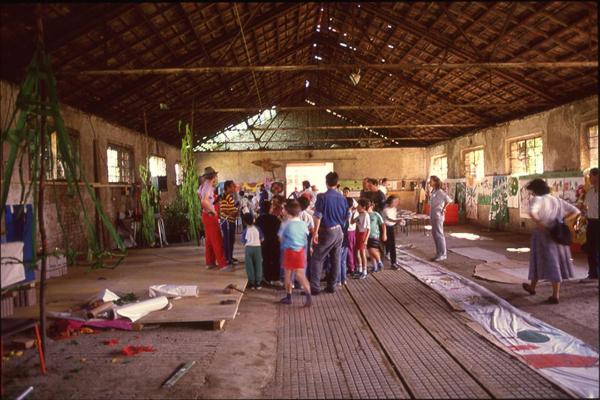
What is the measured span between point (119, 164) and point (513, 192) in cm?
1181

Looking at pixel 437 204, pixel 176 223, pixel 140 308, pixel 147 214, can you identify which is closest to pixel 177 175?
pixel 176 223

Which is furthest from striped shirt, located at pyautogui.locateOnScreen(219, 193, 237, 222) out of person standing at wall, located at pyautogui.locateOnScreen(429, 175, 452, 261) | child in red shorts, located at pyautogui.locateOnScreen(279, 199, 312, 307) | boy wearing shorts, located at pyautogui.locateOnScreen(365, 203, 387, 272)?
person standing at wall, located at pyautogui.locateOnScreen(429, 175, 452, 261)

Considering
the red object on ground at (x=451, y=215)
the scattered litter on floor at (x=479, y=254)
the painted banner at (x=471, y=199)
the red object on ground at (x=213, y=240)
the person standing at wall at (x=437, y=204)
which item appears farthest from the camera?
the red object on ground at (x=451, y=215)

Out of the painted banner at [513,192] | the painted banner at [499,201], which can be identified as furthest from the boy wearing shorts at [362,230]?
the painted banner at [499,201]

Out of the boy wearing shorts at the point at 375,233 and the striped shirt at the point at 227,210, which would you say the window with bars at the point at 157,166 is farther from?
the boy wearing shorts at the point at 375,233

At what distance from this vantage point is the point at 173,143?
61.4 ft

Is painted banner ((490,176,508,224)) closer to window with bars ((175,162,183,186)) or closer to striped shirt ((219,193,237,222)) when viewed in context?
striped shirt ((219,193,237,222))

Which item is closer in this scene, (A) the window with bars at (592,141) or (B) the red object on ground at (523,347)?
(B) the red object on ground at (523,347)

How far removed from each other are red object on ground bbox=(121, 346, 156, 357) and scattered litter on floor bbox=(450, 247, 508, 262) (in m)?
6.97

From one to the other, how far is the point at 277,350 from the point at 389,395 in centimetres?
137

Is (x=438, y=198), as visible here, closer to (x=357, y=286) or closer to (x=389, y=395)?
(x=357, y=286)

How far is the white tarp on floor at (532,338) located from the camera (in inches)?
132

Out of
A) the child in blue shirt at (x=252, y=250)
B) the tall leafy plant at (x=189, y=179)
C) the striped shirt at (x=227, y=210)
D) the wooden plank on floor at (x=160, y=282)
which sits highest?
the tall leafy plant at (x=189, y=179)

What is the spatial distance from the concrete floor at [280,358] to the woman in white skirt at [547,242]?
0.41 meters
